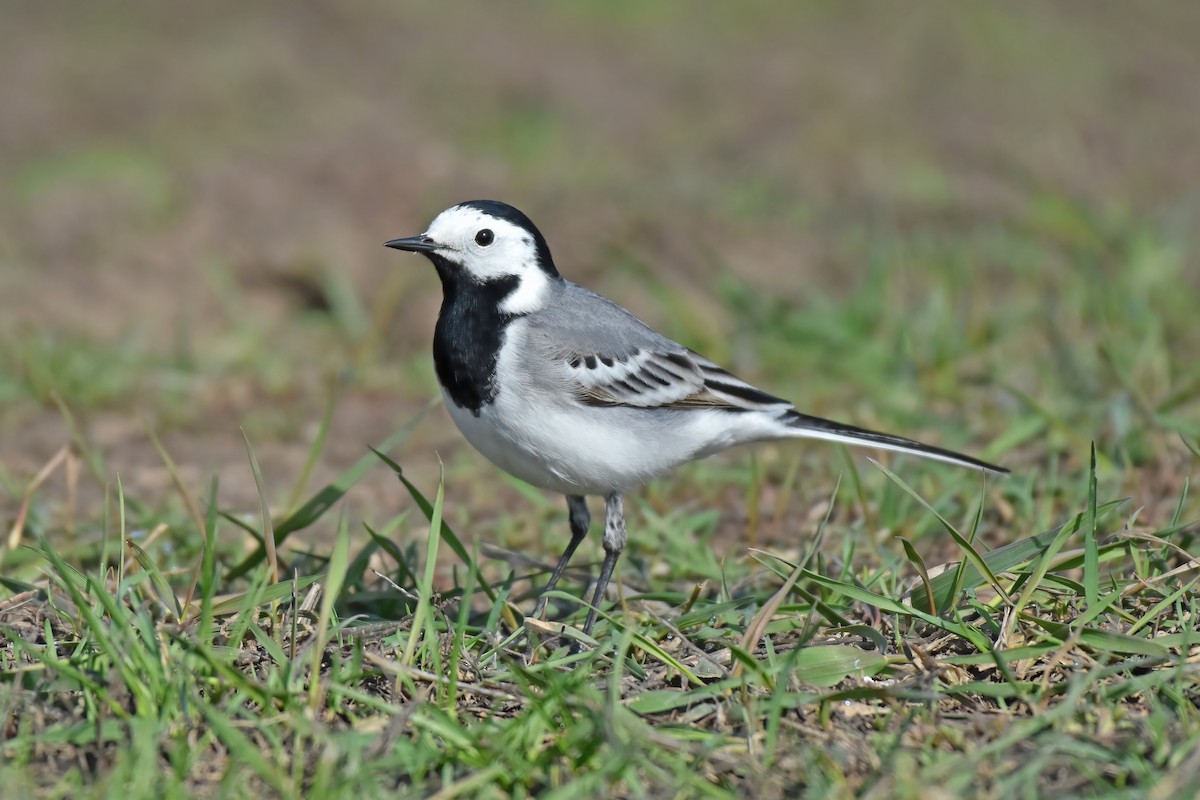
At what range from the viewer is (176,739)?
127 inches

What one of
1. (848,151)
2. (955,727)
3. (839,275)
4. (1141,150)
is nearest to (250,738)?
(955,727)

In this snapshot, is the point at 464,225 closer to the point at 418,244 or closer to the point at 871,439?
the point at 418,244

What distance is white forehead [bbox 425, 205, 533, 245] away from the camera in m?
4.63

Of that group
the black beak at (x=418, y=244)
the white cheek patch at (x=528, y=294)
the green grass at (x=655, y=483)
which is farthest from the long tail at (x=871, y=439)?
the black beak at (x=418, y=244)

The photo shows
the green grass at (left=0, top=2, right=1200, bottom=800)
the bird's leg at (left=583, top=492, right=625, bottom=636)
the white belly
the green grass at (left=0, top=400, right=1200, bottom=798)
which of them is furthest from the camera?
the bird's leg at (left=583, top=492, right=625, bottom=636)

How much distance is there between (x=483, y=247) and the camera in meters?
4.65

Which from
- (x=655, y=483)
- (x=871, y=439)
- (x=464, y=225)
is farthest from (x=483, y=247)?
(x=655, y=483)

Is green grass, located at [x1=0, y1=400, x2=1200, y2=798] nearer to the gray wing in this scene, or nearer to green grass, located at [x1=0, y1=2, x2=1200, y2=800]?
green grass, located at [x1=0, y1=2, x2=1200, y2=800]

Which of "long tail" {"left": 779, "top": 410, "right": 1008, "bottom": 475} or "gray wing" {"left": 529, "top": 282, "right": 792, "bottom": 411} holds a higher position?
"gray wing" {"left": 529, "top": 282, "right": 792, "bottom": 411}

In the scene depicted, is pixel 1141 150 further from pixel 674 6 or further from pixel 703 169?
pixel 674 6

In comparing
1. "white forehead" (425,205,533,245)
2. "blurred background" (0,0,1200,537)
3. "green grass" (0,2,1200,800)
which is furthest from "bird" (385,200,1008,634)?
"blurred background" (0,0,1200,537)

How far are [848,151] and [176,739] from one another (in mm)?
7926

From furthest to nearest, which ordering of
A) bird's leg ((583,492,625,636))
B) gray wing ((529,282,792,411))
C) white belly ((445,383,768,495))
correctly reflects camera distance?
bird's leg ((583,492,625,636))
gray wing ((529,282,792,411))
white belly ((445,383,768,495))

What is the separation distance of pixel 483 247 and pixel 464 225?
98 mm
